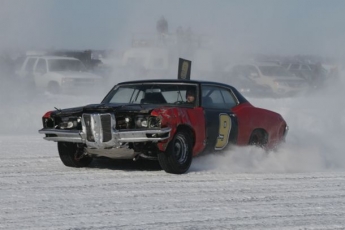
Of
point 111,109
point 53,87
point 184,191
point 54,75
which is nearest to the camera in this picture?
point 184,191

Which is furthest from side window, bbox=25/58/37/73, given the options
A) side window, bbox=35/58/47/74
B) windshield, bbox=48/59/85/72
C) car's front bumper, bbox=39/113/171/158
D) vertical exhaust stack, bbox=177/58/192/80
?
car's front bumper, bbox=39/113/171/158

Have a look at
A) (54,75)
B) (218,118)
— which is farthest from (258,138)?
(54,75)

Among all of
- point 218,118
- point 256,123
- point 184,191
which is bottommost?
point 184,191

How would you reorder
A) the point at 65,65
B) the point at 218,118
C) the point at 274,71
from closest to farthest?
the point at 218,118 < the point at 65,65 < the point at 274,71

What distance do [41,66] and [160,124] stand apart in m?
18.7

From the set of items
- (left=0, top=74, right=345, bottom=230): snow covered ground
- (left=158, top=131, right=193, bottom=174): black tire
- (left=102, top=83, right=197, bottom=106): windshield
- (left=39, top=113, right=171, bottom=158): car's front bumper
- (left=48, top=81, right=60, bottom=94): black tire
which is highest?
(left=102, top=83, right=197, bottom=106): windshield

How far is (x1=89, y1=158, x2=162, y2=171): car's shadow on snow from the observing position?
925 cm

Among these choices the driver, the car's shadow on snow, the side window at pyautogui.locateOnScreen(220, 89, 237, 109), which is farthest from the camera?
the side window at pyautogui.locateOnScreen(220, 89, 237, 109)

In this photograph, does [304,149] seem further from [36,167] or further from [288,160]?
[36,167]

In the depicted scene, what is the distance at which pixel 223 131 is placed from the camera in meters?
9.50

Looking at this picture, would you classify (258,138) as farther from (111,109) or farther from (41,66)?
(41,66)

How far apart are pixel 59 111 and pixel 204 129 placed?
1731 millimetres

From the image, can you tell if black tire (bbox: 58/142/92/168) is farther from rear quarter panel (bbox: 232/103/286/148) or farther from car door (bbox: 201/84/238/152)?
rear quarter panel (bbox: 232/103/286/148)

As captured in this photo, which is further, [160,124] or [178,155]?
[178,155]
